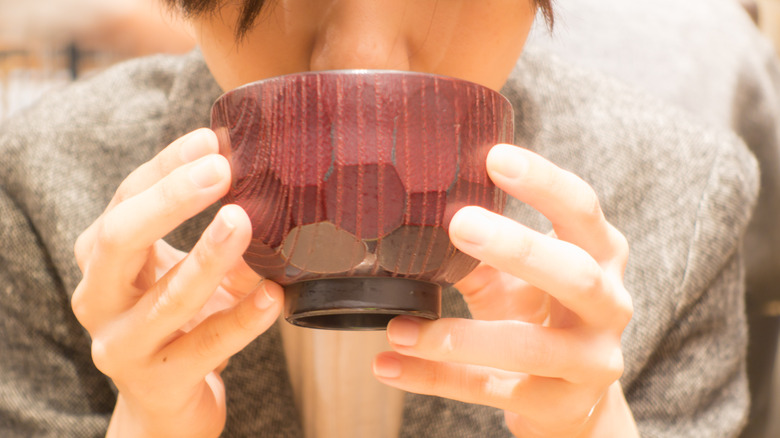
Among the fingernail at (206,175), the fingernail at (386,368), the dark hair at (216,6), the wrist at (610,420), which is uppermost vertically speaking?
the dark hair at (216,6)

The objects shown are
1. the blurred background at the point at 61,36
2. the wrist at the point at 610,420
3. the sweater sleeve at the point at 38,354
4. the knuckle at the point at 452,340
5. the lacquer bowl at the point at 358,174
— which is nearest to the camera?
the lacquer bowl at the point at 358,174

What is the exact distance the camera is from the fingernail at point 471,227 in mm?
385

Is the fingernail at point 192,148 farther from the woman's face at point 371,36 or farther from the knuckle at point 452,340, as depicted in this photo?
the knuckle at point 452,340

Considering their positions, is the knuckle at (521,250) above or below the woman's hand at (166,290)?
above

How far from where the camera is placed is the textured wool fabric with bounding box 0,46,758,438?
0.81 m

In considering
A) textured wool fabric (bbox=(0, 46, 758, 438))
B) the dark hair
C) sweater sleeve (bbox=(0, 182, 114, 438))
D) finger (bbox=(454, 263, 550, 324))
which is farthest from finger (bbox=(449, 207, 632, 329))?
sweater sleeve (bbox=(0, 182, 114, 438))

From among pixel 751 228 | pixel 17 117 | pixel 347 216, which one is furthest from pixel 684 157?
pixel 17 117

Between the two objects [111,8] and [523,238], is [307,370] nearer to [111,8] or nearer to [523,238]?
[523,238]

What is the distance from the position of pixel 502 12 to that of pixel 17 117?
2.51 feet

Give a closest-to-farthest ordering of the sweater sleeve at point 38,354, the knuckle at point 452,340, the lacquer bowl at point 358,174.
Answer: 1. the lacquer bowl at point 358,174
2. the knuckle at point 452,340
3. the sweater sleeve at point 38,354

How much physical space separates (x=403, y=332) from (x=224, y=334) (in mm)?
132

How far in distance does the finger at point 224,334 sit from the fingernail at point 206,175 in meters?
0.08

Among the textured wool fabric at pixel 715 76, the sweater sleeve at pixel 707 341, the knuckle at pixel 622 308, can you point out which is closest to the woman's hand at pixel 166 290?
the knuckle at pixel 622 308

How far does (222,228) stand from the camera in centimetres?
39
